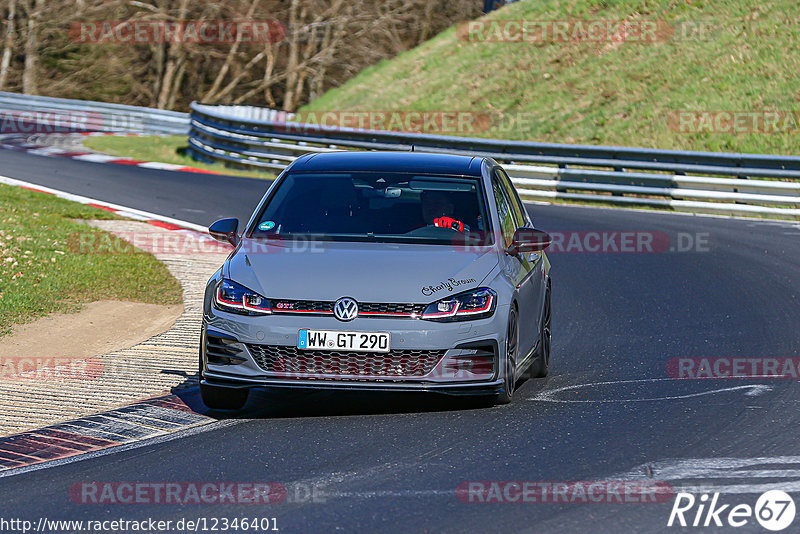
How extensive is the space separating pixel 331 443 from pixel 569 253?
967 cm

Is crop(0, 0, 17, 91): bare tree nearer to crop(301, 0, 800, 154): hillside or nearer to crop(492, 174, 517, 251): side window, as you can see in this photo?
crop(301, 0, 800, 154): hillside

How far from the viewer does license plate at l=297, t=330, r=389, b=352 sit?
7.20 metres

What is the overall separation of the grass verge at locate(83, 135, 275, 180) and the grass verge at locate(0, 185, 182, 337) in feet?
34.5

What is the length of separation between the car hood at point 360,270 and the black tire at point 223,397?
2.29 ft

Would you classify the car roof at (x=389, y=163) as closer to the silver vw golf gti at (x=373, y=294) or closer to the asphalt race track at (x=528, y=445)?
the silver vw golf gti at (x=373, y=294)

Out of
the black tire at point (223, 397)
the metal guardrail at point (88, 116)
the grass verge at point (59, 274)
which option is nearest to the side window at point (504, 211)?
the black tire at point (223, 397)

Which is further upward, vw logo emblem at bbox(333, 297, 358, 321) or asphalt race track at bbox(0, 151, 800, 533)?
vw logo emblem at bbox(333, 297, 358, 321)

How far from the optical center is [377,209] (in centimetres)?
841

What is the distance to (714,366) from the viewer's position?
929 centimetres

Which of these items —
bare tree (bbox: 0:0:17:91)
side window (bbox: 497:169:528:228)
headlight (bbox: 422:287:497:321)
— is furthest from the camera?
bare tree (bbox: 0:0:17:91)

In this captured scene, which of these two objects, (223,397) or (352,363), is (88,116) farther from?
(352,363)

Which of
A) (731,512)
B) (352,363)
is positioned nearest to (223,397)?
(352,363)

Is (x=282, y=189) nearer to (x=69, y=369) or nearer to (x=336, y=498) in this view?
(x=69, y=369)

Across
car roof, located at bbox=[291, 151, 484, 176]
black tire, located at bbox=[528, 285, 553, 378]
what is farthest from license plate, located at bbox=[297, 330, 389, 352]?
black tire, located at bbox=[528, 285, 553, 378]
